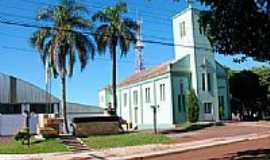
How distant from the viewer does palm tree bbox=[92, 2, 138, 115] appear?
46.4m

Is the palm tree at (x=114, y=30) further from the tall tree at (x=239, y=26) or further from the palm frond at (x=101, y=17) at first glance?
the tall tree at (x=239, y=26)

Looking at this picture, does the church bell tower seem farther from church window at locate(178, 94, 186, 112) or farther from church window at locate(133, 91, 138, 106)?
church window at locate(133, 91, 138, 106)

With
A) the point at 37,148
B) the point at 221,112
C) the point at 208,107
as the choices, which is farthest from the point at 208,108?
the point at 37,148

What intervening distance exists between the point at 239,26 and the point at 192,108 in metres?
36.4

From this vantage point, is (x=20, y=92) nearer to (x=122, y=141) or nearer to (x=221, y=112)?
(x=221, y=112)

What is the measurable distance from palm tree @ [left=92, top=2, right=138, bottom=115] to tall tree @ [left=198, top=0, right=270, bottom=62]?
28.4 metres

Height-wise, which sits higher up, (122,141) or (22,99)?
(22,99)

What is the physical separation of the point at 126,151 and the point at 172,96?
25051 millimetres

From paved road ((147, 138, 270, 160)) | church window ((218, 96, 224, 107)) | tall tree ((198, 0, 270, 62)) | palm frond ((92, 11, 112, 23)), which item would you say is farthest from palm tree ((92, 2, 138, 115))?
tall tree ((198, 0, 270, 62))

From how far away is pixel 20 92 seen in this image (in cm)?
5438

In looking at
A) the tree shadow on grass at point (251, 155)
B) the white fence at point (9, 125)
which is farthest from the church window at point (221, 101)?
the tree shadow on grass at point (251, 155)

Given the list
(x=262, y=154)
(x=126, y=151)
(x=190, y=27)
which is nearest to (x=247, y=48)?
(x=262, y=154)

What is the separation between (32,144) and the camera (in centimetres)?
3506

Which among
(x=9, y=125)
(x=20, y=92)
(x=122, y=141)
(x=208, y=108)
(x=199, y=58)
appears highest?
(x=199, y=58)
